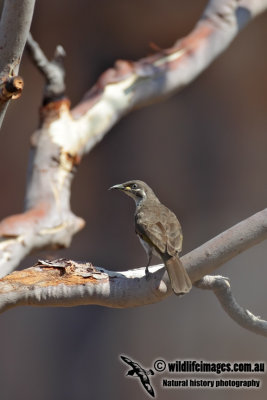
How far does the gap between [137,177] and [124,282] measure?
314 cm

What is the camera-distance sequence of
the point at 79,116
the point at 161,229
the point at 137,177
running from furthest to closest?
the point at 137,177, the point at 79,116, the point at 161,229

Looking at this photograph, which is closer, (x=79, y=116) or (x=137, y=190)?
(x=137, y=190)

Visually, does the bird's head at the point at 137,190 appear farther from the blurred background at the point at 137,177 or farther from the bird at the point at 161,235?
the blurred background at the point at 137,177

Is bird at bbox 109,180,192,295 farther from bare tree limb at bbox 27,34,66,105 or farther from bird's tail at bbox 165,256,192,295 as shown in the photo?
bare tree limb at bbox 27,34,66,105

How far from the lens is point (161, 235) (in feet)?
7.87

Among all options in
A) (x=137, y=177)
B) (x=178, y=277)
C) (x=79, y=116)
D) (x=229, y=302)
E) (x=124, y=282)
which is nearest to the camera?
(x=178, y=277)

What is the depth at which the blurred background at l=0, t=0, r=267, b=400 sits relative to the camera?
198 inches

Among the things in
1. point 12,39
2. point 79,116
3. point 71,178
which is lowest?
point 12,39

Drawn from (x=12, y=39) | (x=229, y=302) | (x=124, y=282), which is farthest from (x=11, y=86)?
(x=229, y=302)

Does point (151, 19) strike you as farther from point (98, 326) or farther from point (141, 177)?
point (98, 326)

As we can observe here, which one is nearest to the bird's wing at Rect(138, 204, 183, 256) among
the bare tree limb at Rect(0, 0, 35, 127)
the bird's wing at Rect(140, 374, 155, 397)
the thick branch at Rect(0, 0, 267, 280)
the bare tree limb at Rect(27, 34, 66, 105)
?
the bare tree limb at Rect(0, 0, 35, 127)

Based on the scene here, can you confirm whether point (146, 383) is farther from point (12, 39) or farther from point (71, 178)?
point (12, 39)

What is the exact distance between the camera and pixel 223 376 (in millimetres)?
3732

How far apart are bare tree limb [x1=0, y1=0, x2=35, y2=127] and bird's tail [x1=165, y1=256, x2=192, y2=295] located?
705 millimetres
